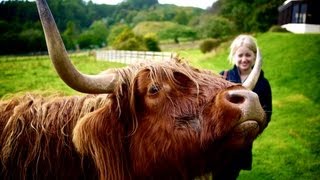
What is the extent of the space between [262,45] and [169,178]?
25141 millimetres

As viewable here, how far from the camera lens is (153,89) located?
2.69 metres

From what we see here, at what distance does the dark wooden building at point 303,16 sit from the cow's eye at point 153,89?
38.1m

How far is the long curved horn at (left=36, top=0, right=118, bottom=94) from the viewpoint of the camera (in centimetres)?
222

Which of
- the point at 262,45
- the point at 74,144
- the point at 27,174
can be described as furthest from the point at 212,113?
the point at 262,45

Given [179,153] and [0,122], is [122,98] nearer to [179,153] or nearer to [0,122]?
[179,153]

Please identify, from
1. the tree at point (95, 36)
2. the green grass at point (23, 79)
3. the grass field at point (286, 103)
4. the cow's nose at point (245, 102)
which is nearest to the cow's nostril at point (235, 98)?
the cow's nose at point (245, 102)

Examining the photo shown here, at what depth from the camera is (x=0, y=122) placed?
3068mm

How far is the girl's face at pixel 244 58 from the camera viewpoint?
4.44m

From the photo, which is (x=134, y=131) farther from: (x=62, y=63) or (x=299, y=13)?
(x=299, y=13)

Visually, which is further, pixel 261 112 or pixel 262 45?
pixel 262 45

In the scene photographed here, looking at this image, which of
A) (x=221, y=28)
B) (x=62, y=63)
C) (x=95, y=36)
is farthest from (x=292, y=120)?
(x=95, y=36)

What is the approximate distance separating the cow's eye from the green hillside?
3.16 ft

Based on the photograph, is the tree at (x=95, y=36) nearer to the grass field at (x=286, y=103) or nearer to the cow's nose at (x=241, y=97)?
the grass field at (x=286, y=103)

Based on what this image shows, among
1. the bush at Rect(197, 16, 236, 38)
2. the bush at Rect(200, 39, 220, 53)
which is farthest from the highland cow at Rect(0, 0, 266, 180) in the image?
Result: the bush at Rect(197, 16, 236, 38)
